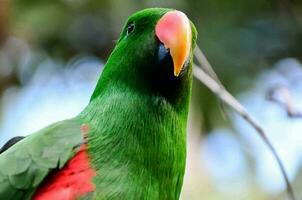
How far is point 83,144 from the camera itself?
2.30m

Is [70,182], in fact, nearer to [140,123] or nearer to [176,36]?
[140,123]

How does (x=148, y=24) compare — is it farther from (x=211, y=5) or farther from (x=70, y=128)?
(x=211, y=5)

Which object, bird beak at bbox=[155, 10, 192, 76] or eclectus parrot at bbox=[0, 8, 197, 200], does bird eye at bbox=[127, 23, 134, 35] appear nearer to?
eclectus parrot at bbox=[0, 8, 197, 200]

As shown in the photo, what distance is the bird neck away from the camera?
2.25 m

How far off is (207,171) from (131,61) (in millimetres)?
3658

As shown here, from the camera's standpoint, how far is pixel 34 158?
7.39 ft

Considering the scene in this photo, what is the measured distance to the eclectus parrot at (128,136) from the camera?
2.22 meters

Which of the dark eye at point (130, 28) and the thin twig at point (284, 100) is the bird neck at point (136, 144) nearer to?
the dark eye at point (130, 28)

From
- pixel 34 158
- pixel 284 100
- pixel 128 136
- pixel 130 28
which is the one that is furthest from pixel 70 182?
pixel 284 100

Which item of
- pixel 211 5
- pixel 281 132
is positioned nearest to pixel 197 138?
pixel 281 132

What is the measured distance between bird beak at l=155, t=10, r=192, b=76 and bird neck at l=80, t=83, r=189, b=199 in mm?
200

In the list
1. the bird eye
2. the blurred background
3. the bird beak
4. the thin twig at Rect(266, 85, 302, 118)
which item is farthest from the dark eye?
the blurred background

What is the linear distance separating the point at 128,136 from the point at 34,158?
333 mm

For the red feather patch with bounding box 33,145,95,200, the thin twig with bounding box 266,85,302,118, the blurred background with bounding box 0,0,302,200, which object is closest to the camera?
the red feather patch with bounding box 33,145,95,200
